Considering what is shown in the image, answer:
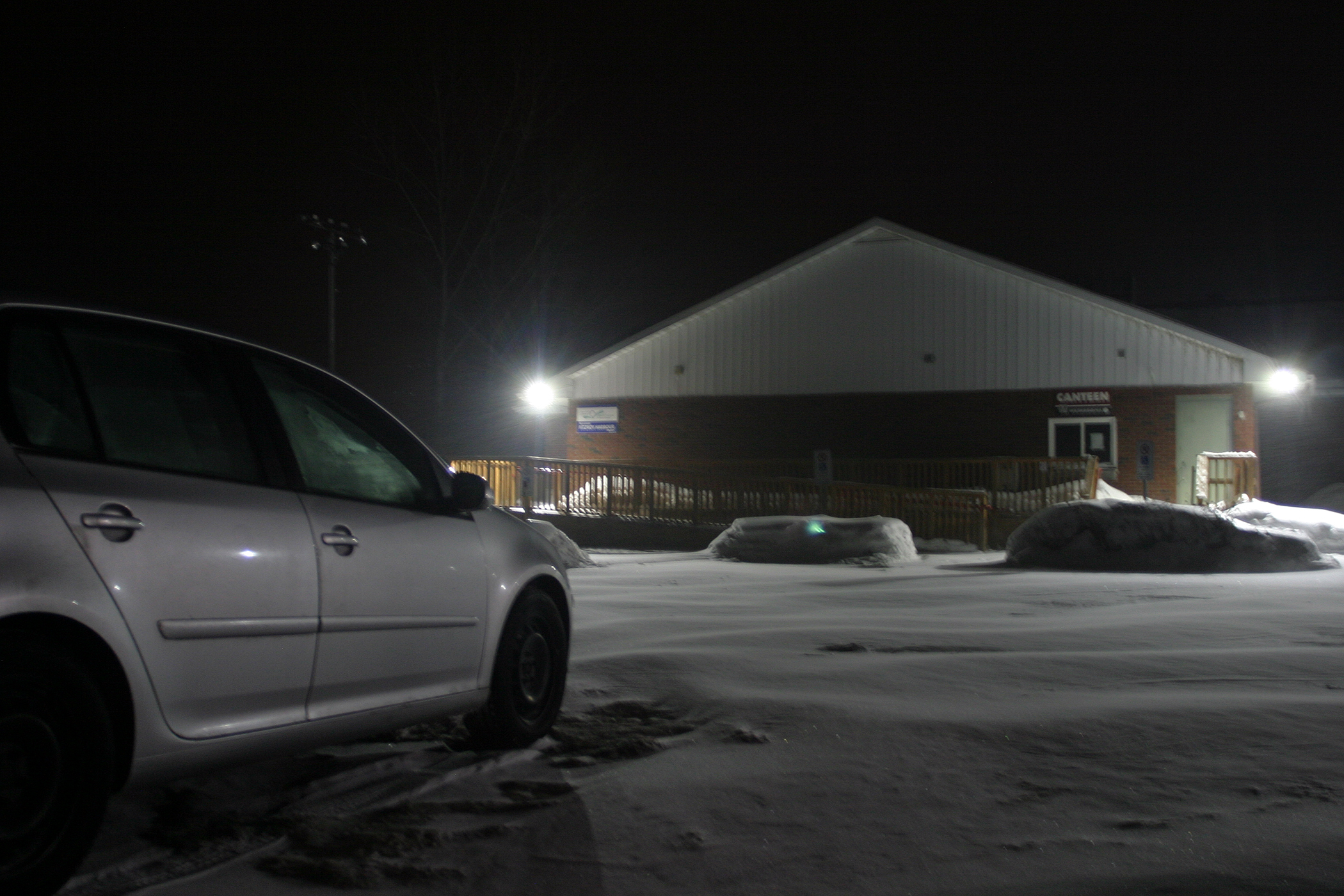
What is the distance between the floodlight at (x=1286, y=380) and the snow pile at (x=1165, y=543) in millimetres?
11921

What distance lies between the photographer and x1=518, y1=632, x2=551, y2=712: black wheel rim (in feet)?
16.3

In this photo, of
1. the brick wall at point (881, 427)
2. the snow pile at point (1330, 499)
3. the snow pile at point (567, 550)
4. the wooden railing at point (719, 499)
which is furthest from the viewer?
the snow pile at point (1330, 499)

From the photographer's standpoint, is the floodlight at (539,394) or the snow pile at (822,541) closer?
the snow pile at (822,541)

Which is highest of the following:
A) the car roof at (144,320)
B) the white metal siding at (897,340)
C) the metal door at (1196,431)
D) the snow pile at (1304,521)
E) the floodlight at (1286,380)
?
the white metal siding at (897,340)

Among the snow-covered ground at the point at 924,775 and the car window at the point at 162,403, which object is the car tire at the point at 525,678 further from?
the car window at the point at 162,403

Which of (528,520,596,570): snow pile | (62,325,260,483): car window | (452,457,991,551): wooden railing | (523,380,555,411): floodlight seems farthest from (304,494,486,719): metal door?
(523,380,555,411): floodlight

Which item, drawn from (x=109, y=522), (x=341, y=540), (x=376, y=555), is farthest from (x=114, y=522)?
(x=376, y=555)

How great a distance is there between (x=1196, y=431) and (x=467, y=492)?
985 inches

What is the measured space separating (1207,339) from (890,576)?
15.4 m

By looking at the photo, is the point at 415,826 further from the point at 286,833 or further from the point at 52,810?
the point at 52,810

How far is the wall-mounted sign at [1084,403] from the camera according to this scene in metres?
26.3

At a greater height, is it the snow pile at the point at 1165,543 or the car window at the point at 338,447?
the car window at the point at 338,447

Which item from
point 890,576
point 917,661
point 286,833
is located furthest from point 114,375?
A: point 890,576

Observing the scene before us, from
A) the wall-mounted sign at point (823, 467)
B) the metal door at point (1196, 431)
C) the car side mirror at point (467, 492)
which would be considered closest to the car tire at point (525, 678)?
the car side mirror at point (467, 492)
